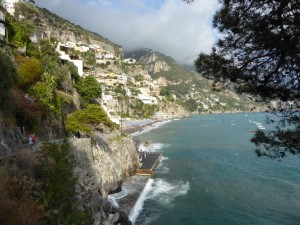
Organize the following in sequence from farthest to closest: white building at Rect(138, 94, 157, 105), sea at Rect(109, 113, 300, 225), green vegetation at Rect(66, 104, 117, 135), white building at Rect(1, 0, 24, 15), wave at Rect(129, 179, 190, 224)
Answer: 1. white building at Rect(138, 94, 157, 105)
2. white building at Rect(1, 0, 24, 15)
3. green vegetation at Rect(66, 104, 117, 135)
4. wave at Rect(129, 179, 190, 224)
5. sea at Rect(109, 113, 300, 225)

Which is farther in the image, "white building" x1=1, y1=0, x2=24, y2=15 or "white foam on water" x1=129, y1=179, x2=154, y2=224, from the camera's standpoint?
"white building" x1=1, y1=0, x2=24, y2=15

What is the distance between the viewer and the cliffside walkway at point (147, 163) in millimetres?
40938

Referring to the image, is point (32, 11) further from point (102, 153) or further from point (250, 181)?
point (250, 181)

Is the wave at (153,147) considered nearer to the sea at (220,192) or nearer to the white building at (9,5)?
the sea at (220,192)

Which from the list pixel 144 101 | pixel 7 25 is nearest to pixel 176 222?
pixel 7 25

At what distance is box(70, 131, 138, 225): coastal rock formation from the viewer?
18.3m

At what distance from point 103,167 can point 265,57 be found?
75.4ft

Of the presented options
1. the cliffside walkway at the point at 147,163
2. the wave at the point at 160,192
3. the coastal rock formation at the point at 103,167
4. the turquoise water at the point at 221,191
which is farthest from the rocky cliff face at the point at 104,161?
the turquoise water at the point at 221,191

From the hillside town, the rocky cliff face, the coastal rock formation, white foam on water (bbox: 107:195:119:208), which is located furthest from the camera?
the hillside town

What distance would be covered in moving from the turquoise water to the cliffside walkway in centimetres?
111

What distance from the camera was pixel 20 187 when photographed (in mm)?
10875

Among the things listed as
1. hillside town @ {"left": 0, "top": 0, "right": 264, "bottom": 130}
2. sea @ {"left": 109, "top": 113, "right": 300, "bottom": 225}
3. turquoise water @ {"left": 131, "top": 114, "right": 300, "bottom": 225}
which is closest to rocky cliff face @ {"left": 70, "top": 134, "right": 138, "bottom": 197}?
sea @ {"left": 109, "top": 113, "right": 300, "bottom": 225}

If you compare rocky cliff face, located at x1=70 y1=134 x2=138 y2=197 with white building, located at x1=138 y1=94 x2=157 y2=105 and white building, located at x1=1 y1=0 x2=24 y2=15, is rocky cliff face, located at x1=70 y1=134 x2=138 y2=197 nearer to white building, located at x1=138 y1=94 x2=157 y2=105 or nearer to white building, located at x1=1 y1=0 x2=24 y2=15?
white building, located at x1=1 y1=0 x2=24 y2=15

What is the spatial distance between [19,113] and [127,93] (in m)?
114
